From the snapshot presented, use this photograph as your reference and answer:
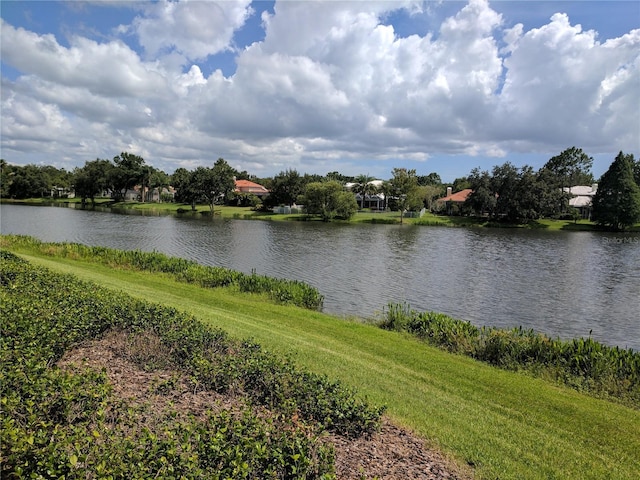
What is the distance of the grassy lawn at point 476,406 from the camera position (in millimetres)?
Result: 5398

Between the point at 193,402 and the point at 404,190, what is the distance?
7944 centimetres

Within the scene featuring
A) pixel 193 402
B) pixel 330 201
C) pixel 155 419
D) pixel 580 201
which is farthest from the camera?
pixel 580 201

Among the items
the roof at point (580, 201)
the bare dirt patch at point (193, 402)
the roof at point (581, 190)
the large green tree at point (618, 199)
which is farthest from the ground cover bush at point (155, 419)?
the roof at point (581, 190)

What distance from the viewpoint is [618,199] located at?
68875mm

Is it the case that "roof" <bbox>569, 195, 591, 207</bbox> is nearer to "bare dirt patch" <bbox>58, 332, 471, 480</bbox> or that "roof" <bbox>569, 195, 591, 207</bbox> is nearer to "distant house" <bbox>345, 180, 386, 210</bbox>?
"distant house" <bbox>345, 180, 386, 210</bbox>

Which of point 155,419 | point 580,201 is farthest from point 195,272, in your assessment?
point 580,201

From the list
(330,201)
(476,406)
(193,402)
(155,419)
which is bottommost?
(476,406)

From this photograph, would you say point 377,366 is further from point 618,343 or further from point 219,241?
point 219,241

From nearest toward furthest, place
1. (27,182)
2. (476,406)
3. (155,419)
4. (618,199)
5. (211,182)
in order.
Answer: (155,419) < (476,406) < (618,199) < (211,182) < (27,182)

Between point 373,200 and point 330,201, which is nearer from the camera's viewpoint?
point 330,201

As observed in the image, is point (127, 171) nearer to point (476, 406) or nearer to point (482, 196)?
point (482, 196)

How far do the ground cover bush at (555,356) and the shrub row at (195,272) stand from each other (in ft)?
20.1

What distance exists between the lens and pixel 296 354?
832 cm

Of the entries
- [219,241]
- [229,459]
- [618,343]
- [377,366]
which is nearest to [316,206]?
[219,241]
